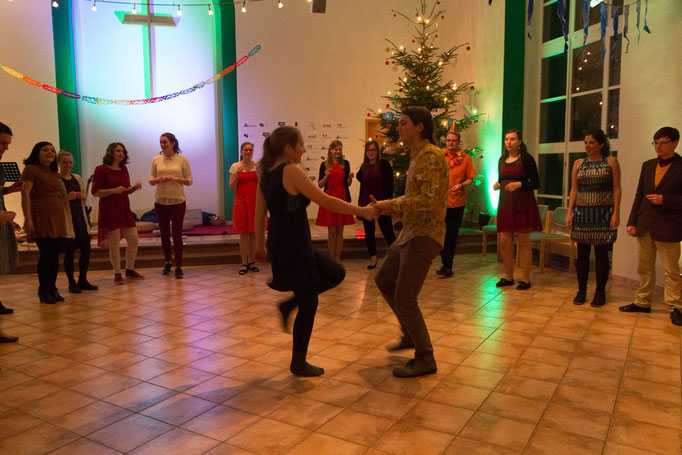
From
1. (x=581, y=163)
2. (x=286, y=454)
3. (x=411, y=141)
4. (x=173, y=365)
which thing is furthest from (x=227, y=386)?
(x=581, y=163)

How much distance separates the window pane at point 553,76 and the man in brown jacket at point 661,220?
11.8 ft

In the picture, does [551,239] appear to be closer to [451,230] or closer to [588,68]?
[451,230]

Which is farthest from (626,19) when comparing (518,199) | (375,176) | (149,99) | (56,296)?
(149,99)

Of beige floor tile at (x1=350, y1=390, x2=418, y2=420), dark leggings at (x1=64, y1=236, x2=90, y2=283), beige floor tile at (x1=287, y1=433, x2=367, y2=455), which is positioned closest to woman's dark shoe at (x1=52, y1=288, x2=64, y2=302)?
dark leggings at (x1=64, y1=236, x2=90, y2=283)

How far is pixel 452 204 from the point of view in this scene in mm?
6266

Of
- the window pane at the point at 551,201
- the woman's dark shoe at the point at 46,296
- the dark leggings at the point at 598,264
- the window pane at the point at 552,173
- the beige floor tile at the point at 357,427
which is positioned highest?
the window pane at the point at 552,173

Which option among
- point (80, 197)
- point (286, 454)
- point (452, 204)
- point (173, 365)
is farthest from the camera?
point (452, 204)

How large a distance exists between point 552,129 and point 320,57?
14.6ft

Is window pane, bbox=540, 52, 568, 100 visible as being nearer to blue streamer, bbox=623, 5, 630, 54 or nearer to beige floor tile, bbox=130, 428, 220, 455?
blue streamer, bbox=623, 5, 630, 54

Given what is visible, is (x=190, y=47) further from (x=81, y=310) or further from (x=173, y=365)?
(x=173, y=365)

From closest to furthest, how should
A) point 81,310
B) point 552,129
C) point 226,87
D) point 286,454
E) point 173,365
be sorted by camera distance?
point 286,454
point 173,365
point 81,310
point 552,129
point 226,87

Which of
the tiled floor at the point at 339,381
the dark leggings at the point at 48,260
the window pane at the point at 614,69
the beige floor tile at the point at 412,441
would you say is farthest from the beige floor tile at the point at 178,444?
the window pane at the point at 614,69

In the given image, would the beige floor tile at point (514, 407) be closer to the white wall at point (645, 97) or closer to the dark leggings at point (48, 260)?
the white wall at point (645, 97)

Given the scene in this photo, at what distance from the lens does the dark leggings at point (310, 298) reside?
3.18 meters
